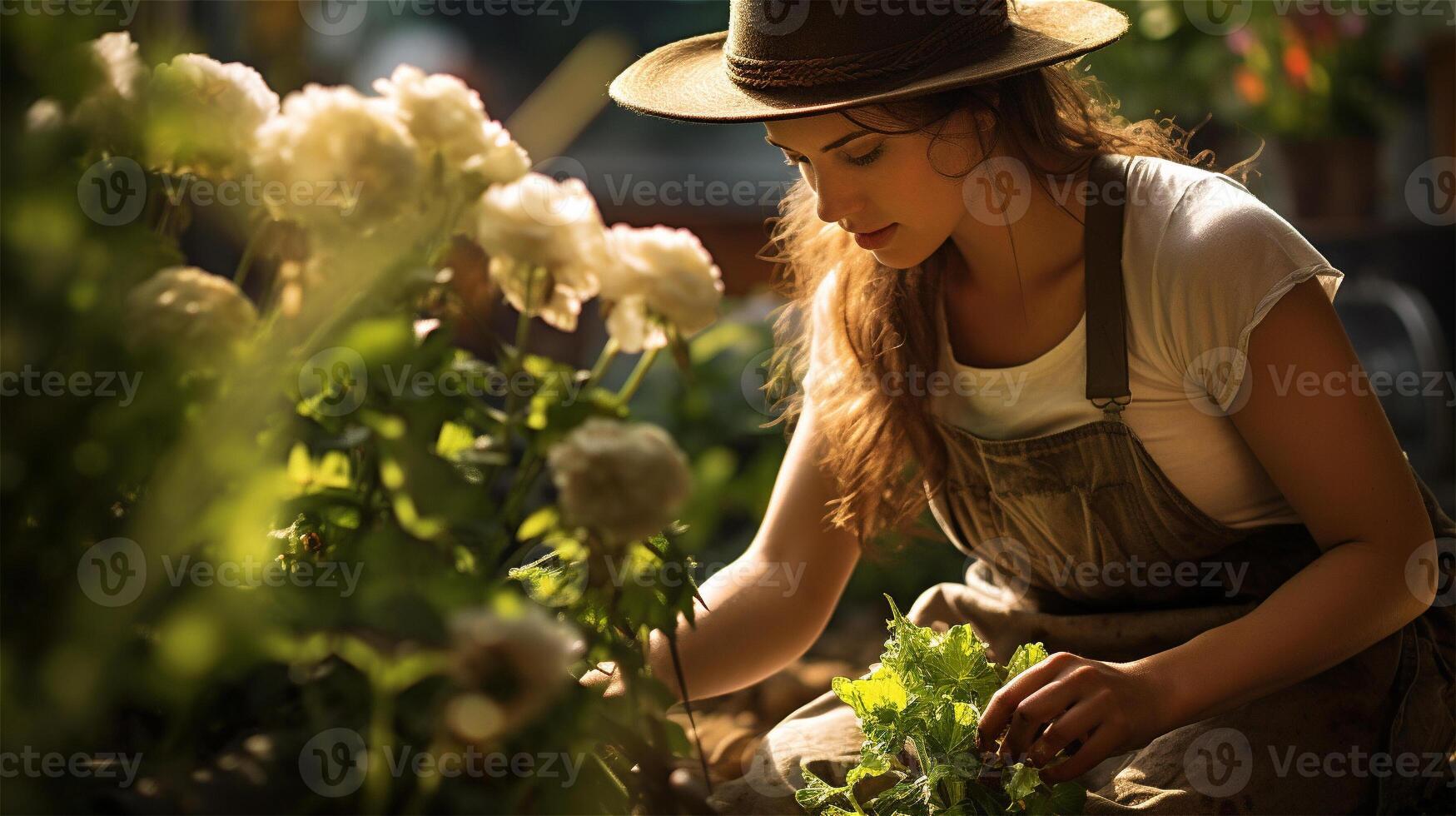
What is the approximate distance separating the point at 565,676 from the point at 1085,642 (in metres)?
0.83

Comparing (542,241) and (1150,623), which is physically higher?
(542,241)

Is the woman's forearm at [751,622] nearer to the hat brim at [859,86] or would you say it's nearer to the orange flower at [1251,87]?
the hat brim at [859,86]

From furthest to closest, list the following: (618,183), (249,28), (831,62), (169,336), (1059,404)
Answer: (618,183) → (249,28) → (1059,404) → (831,62) → (169,336)

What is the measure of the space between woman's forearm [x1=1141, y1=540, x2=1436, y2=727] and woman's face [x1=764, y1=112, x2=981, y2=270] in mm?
462

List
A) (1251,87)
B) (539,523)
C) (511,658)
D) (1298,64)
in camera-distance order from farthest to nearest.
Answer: (1251,87), (1298,64), (539,523), (511,658)

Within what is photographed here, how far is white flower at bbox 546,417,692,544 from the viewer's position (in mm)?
663

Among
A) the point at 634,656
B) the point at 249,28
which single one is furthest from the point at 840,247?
the point at 249,28

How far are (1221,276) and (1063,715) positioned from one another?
1.56 ft

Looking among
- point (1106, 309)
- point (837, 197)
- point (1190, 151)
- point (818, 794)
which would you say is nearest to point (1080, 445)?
point (1106, 309)

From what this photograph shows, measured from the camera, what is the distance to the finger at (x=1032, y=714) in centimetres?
104

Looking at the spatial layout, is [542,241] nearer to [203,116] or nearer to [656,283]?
[656,283]

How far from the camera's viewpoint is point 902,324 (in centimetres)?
149

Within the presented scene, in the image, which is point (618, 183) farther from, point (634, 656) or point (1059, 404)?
point (634, 656)

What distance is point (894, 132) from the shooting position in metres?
1.26
